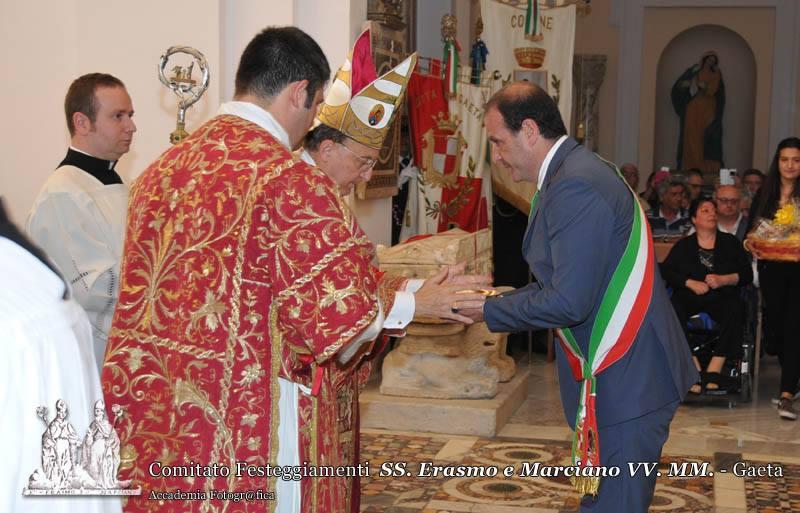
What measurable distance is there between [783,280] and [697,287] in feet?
1.78

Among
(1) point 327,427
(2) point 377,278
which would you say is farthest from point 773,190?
(1) point 327,427

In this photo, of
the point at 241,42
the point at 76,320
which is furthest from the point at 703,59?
the point at 76,320

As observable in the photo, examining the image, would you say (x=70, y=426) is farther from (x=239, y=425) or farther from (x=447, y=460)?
(x=447, y=460)

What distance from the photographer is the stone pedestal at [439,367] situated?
625cm

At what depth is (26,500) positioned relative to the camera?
1.40 m

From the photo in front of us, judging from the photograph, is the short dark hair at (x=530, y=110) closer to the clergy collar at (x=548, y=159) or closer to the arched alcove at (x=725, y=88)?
the clergy collar at (x=548, y=159)

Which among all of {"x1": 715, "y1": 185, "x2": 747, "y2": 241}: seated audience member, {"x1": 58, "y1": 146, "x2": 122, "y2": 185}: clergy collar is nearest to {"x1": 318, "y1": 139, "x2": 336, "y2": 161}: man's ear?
{"x1": 58, "y1": 146, "x2": 122, "y2": 185}: clergy collar

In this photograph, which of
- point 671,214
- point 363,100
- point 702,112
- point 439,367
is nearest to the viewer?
point 363,100

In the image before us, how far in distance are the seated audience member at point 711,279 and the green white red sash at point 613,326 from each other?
4127 mm

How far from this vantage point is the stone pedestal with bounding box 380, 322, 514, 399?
20.5ft

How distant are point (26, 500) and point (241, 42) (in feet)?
16.8

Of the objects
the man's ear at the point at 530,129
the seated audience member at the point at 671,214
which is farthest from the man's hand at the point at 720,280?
the man's ear at the point at 530,129

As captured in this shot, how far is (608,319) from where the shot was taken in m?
2.97

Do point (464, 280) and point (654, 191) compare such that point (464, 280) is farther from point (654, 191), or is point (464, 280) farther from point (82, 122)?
point (654, 191)
